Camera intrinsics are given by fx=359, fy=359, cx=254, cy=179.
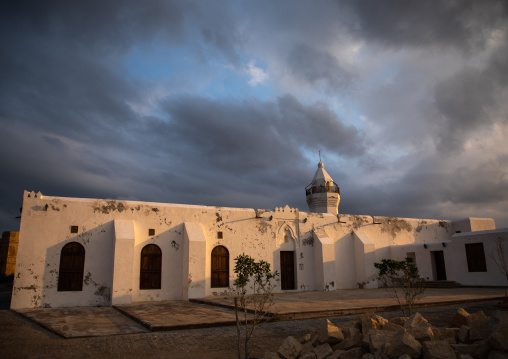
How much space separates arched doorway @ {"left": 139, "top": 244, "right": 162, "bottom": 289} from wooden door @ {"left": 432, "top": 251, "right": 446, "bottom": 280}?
13.8 metres

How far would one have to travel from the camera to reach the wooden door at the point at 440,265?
18.1m

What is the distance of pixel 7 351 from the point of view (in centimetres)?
610

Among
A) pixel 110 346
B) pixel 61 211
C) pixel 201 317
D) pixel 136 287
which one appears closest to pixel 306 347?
pixel 110 346

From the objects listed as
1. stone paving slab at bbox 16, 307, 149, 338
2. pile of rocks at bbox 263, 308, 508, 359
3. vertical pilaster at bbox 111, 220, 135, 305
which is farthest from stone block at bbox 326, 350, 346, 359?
vertical pilaster at bbox 111, 220, 135, 305

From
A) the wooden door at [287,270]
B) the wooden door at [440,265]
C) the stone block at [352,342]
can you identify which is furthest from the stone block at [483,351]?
the wooden door at [440,265]

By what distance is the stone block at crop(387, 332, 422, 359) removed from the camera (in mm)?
3971

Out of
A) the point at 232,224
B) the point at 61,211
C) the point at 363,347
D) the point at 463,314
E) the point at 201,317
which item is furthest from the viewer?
the point at 232,224

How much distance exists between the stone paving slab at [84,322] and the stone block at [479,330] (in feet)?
20.0

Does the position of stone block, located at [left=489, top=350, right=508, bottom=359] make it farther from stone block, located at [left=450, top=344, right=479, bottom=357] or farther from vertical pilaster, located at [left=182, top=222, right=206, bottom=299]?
vertical pilaster, located at [left=182, top=222, right=206, bottom=299]

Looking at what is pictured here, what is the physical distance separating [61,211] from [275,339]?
985 centimetres

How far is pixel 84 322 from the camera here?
29.1 ft

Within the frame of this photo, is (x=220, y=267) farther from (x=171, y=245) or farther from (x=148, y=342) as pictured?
(x=148, y=342)

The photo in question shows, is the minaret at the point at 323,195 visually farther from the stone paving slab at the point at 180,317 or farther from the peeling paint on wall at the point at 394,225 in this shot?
the stone paving slab at the point at 180,317

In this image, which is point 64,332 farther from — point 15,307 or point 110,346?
point 15,307
